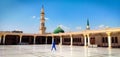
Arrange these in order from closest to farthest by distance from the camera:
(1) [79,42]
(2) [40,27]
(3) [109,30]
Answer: (3) [109,30] → (1) [79,42] → (2) [40,27]

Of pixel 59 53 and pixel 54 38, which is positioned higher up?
pixel 54 38

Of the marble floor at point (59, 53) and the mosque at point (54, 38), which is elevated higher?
the mosque at point (54, 38)

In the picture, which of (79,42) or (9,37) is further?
(9,37)

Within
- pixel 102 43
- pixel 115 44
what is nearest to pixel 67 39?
pixel 102 43

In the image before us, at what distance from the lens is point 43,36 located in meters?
41.7

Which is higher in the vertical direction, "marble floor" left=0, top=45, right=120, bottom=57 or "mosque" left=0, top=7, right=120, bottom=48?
"mosque" left=0, top=7, right=120, bottom=48

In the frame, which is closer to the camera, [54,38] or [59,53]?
[59,53]

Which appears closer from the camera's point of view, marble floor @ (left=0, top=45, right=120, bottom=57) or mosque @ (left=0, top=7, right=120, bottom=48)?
marble floor @ (left=0, top=45, right=120, bottom=57)

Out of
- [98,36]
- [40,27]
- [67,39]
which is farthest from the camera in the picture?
[40,27]

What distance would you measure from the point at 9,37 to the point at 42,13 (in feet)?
35.5

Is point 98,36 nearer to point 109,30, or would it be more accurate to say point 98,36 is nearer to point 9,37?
point 109,30

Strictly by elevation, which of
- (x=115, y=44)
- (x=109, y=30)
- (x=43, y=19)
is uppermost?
(x=43, y=19)

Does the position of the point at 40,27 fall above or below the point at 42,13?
below

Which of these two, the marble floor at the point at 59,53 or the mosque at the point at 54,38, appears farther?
the mosque at the point at 54,38
